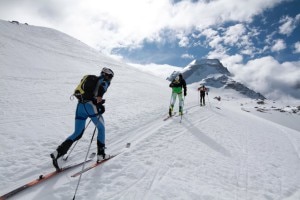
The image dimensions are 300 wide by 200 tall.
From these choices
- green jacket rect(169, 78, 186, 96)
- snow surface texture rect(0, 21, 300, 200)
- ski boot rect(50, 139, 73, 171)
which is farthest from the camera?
green jacket rect(169, 78, 186, 96)

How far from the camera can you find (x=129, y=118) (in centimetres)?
1437

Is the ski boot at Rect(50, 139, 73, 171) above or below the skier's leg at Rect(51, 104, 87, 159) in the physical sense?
below

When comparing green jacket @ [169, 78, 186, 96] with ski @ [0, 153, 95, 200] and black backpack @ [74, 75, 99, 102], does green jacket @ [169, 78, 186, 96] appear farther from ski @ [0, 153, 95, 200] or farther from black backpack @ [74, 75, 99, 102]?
ski @ [0, 153, 95, 200]

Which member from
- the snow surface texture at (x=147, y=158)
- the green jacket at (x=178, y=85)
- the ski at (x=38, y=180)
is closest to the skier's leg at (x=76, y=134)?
the ski at (x=38, y=180)

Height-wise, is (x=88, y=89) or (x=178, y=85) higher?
(x=88, y=89)

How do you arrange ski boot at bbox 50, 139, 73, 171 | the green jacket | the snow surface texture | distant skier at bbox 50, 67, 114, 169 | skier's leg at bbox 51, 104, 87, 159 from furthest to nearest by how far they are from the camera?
the green jacket, distant skier at bbox 50, 67, 114, 169, skier's leg at bbox 51, 104, 87, 159, ski boot at bbox 50, 139, 73, 171, the snow surface texture

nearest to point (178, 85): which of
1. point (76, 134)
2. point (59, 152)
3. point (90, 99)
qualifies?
point (90, 99)

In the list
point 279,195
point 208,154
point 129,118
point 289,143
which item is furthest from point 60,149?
point 289,143

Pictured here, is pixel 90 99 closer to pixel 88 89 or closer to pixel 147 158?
pixel 88 89

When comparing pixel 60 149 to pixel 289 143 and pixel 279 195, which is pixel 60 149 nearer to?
pixel 279 195

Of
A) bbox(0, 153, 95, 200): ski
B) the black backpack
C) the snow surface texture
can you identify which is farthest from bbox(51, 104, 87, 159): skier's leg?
the snow surface texture

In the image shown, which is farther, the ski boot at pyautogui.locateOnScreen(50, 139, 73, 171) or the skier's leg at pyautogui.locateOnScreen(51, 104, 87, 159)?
the skier's leg at pyautogui.locateOnScreen(51, 104, 87, 159)

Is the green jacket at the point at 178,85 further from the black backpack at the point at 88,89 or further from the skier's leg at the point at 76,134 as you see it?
the skier's leg at the point at 76,134

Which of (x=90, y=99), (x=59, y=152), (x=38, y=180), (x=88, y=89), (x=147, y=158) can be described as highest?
(x=88, y=89)
